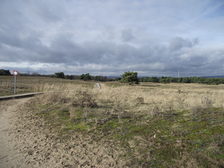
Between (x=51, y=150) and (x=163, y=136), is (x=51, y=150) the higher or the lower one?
the lower one

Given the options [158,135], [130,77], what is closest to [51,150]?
[158,135]

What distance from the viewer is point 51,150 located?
3.83 meters

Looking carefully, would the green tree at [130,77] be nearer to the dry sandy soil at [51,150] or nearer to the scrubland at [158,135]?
the scrubland at [158,135]

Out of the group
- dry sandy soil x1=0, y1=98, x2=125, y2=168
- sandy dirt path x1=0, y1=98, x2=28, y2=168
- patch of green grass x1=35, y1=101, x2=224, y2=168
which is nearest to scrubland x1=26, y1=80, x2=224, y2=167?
patch of green grass x1=35, y1=101, x2=224, y2=168

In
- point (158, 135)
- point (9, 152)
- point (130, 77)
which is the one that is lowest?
point (9, 152)

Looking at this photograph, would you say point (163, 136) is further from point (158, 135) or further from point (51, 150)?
point (51, 150)

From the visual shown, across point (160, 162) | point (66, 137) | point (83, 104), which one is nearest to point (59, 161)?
point (66, 137)

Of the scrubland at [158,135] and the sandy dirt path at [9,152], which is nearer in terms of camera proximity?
the scrubland at [158,135]

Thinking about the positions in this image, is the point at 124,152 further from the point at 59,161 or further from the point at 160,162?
the point at 59,161

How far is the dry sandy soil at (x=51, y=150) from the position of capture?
3.23 meters

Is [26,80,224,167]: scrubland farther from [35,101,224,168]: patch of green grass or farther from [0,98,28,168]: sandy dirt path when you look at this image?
[0,98,28,168]: sandy dirt path

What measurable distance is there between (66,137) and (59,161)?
1.32 metres

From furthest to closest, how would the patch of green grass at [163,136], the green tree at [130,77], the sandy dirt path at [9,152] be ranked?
the green tree at [130,77], the sandy dirt path at [9,152], the patch of green grass at [163,136]

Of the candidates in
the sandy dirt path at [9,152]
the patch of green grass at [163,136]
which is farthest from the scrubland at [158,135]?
the sandy dirt path at [9,152]
